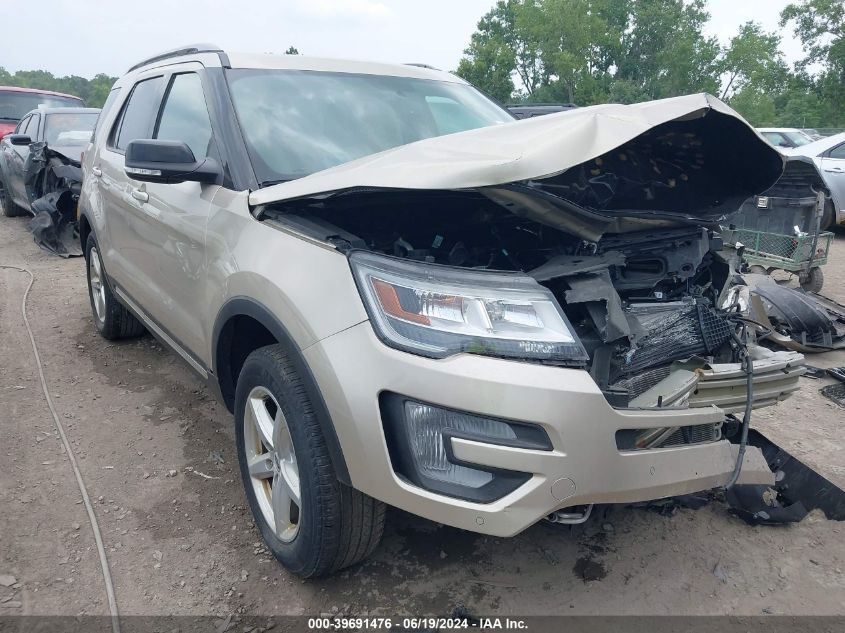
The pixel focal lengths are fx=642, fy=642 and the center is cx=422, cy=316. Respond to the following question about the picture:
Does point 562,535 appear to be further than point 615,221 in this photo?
Yes

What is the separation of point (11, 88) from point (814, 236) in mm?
13778

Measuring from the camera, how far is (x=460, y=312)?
70.9 inches

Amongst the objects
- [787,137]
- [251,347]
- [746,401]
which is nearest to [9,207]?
[251,347]

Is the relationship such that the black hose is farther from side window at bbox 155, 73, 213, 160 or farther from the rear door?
the rear door

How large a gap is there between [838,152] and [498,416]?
1029 cm

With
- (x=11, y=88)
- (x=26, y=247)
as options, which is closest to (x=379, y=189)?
(x=26, y=247)

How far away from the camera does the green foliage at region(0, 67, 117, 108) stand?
232ft

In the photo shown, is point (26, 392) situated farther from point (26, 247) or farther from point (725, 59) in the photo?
point (725, 59)

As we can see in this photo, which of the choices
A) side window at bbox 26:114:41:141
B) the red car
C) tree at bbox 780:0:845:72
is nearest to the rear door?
side window at bbox 26:114:41:141

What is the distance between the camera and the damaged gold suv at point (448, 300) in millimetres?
1735

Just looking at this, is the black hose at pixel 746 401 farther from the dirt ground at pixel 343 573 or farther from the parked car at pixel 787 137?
the parked car at pixel 787 137

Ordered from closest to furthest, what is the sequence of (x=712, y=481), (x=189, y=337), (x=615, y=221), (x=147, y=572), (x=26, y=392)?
(x=712, y=481)
(x=615, y=221)
(x=147, y=572)
(x=189, y=337)
(x=26, y=392)

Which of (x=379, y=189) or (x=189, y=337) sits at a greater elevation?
(x=379, y=189)

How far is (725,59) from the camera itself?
4459cm
